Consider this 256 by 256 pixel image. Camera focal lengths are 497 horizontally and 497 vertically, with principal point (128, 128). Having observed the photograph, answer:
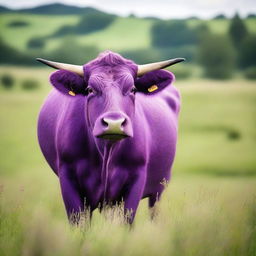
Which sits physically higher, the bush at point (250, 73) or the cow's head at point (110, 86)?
the cow's head at point (110, 86)

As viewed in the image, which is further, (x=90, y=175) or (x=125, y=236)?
(x=90, y=175)

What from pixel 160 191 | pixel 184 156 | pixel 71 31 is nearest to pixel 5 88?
pixel 71 31

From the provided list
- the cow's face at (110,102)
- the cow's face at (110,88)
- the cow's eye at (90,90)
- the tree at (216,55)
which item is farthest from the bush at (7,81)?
the cow's face at (110,102)

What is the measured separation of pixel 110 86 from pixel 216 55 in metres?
70.6

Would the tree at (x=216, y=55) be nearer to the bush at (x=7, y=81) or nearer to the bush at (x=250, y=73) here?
the bush at (x=250, y=73)

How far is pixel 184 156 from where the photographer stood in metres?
28.2

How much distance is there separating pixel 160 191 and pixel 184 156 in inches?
800

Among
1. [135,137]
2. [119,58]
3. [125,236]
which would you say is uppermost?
[119,58]

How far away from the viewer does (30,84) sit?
5275 cm

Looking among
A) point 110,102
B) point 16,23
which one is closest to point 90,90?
point 110,102

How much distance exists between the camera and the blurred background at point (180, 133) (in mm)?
5027

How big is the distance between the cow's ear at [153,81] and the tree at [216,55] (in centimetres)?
6395

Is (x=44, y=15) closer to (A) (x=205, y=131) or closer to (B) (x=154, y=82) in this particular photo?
(A) (x=205, y=131)

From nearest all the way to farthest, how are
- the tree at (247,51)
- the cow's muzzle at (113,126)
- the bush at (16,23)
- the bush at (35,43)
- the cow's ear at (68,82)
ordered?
the cow's muzzle at (113,126) → the cow's ear at (68,82) → the bush at (35,43) → the bush at (16,23) → the tree at (247,51)
